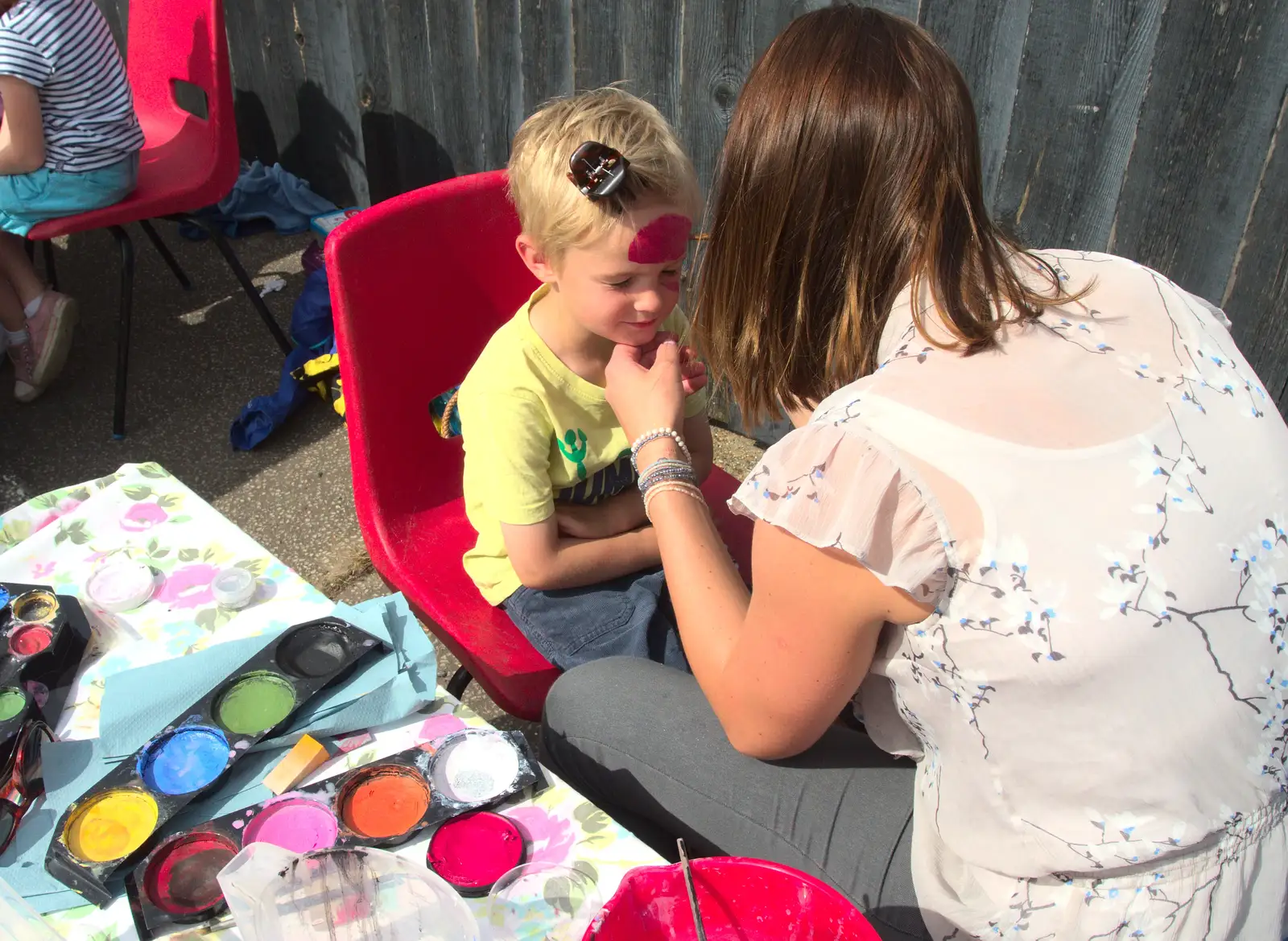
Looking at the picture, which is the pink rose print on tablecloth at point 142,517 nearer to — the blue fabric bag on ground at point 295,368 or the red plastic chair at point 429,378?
the red plastic chair at point 429,378

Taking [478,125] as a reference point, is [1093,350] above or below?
above

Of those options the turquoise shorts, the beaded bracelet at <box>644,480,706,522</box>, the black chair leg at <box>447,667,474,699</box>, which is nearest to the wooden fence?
the turquoise shorts

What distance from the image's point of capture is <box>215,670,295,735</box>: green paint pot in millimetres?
1136

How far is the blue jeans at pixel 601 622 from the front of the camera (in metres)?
1.62

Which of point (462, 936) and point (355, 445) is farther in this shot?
point (355, 445)

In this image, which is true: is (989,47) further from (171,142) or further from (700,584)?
(171,142)

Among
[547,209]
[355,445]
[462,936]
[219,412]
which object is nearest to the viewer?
[462,936]

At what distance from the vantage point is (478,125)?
3.54 meters

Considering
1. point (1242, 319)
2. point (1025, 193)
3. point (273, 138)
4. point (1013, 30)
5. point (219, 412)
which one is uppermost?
point (1013, 30)

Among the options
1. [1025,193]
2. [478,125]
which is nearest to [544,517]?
[1025,193]

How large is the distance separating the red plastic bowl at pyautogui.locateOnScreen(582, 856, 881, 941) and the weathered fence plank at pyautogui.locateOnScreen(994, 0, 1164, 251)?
1820 mm

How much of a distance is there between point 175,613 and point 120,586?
0.09m

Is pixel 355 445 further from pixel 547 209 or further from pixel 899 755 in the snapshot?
pixel 899 755

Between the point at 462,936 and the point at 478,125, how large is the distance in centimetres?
315
